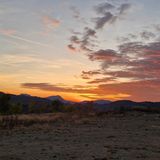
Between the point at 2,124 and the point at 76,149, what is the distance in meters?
15.8

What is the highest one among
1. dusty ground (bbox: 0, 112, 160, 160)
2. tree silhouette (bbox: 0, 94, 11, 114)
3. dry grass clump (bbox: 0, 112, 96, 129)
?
tree silhouette (bbox: 0, 94, 11, 114)

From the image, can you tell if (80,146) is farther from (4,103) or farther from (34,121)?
(4,103)

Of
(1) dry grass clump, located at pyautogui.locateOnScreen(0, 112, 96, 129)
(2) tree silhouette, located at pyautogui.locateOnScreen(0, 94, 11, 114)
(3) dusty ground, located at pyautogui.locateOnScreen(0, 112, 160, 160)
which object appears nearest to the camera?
(3) dusty ground, located at pyautogui.locateOnScreen(0, 112, 160, 160)

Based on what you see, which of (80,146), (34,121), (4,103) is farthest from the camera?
(4,103)

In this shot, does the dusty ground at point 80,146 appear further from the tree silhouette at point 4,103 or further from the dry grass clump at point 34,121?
the tree silhouette at point 4,103

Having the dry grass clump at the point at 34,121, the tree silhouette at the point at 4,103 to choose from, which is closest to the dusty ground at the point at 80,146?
the dry grass clump at the point at 34,121

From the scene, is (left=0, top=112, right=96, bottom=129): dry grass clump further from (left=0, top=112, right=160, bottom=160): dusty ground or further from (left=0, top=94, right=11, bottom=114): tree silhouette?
(left=0, top=94, right=11, bottom=114): tree silhouette

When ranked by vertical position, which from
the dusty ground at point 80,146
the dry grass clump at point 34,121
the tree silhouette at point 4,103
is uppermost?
the tree silhouette at point 4,103

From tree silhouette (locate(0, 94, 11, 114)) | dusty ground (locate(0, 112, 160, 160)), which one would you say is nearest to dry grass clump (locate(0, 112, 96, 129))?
dusty ground (locate(0, 112, 160, 160))

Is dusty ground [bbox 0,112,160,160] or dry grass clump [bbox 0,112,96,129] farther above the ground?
dry grass clump [bbox 0,112,96,129]

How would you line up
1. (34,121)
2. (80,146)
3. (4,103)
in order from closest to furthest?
(80,146) → (34,121) → (4,103)

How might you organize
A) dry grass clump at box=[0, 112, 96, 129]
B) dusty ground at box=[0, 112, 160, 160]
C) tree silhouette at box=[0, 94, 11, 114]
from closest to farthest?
1. dusty ground at box=[0, 112, 160, 160]
2. dry grass clump at box=[0, 112, 96, 129]
3. tree silhouette at box=[0, 94, 11, 114]

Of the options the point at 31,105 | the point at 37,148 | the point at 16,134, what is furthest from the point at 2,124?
the point at 31,105

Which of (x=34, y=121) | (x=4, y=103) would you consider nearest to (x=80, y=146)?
(x=34, y=121)
